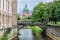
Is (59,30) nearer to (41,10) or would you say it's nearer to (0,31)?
(0,31)

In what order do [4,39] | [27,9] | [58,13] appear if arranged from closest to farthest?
[4,39], [58,13], [27,9]

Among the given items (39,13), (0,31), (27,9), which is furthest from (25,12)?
(0,31)

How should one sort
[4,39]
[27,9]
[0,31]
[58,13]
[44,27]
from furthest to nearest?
[27,9], [44,27], [58,13], [0,31], [4,39]

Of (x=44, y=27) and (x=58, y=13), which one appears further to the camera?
(x=44, y=27)

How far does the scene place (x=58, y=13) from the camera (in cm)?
4725

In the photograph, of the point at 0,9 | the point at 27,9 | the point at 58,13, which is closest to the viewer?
the point at 0,9

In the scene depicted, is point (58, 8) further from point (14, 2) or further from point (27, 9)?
point (27, 9)

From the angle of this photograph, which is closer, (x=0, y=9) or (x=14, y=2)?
(x=0, y=9)

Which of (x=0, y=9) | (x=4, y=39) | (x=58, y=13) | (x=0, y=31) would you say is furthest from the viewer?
(x=58, y=13)

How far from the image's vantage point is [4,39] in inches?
877

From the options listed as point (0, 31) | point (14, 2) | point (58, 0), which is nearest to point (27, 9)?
point (14, 2)

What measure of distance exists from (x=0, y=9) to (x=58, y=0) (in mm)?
13042

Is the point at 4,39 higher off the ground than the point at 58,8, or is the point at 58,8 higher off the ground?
the point at 58,8

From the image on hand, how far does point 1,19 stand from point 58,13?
38.5 ft
